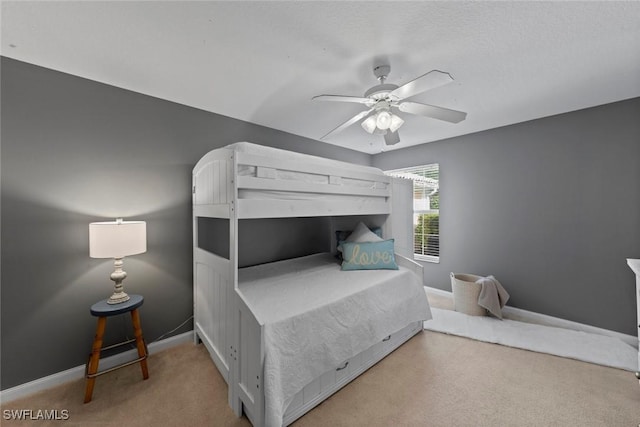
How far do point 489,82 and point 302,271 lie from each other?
2325mm

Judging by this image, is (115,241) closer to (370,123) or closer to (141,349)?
(141,349)

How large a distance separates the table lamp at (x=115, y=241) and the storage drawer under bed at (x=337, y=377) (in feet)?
4.85

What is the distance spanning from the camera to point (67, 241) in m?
1.82

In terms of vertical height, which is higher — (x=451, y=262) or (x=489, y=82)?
(x=489, y=82)

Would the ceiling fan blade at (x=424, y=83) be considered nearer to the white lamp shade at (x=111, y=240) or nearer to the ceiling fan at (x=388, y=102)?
the ceiling fan at (x=388, y=102)

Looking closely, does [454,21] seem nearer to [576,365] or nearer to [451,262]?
[576,365]

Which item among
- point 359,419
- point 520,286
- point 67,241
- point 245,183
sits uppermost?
point 245,183

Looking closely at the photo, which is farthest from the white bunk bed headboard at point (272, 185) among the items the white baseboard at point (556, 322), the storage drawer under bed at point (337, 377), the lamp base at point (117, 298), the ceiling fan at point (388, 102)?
the white baseboard at point (556, 322)

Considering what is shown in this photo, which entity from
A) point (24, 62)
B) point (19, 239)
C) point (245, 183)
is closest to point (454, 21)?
point (245, 183)

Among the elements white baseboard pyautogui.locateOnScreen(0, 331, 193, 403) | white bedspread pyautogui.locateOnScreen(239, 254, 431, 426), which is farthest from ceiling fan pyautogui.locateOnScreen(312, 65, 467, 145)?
white baseboard pyautogui.locateOnScreen(0, 331, 193, 403)

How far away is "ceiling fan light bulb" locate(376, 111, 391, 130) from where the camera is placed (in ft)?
6.04

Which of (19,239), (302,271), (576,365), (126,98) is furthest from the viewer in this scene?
(302,271)

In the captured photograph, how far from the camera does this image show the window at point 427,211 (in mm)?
3646

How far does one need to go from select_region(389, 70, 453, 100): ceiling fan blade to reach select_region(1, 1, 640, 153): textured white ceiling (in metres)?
0.28
